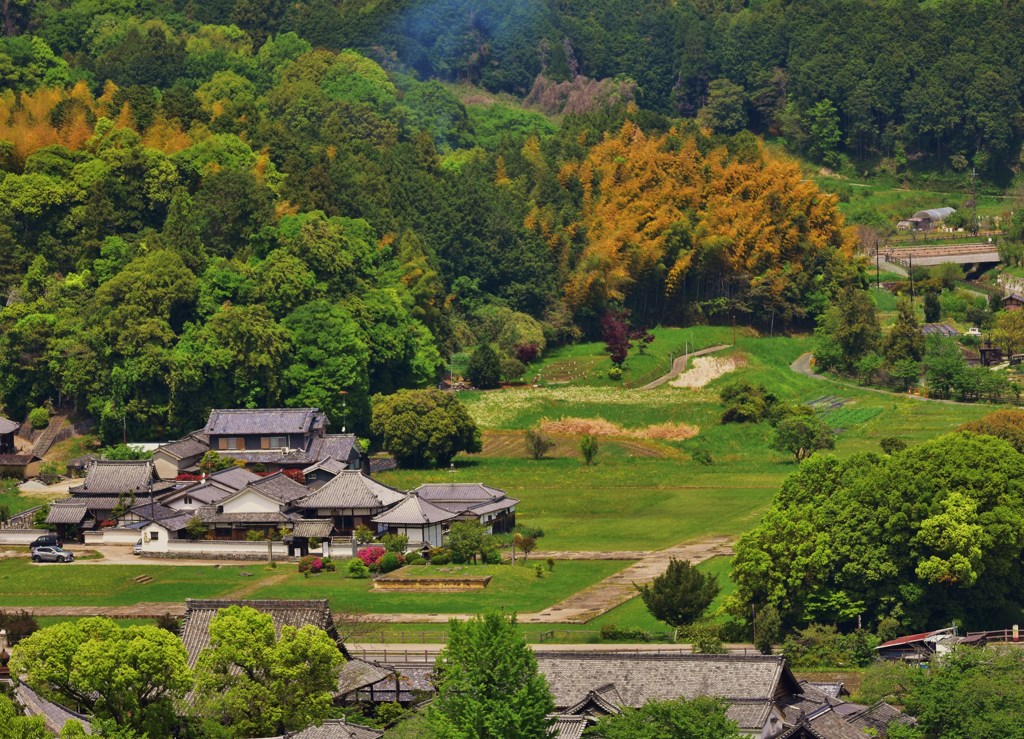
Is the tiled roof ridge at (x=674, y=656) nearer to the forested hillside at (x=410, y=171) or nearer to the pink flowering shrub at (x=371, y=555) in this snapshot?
the pink flowering shrub at (x=371, y=555)

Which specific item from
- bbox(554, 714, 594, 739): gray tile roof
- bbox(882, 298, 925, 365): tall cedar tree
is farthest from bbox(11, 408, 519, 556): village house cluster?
bbox(554, 714, 594, 739): gray tile roof

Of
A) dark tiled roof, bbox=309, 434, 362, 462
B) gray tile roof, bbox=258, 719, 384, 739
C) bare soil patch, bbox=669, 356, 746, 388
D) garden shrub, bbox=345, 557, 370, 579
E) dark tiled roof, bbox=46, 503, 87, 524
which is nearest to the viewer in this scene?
gray tile roof, bbox=258, 719, 384, 739

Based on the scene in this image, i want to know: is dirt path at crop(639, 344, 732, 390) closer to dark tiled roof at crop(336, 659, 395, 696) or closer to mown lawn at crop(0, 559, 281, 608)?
mown lawn at crop(0, 559, 281, 608)

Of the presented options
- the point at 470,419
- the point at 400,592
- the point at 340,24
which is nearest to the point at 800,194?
the point at 470,419

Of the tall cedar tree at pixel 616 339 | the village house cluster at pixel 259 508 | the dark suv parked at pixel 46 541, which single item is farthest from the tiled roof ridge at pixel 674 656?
the tall cedar tree at pixel 616 339

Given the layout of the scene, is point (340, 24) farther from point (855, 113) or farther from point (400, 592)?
point (400, 592)

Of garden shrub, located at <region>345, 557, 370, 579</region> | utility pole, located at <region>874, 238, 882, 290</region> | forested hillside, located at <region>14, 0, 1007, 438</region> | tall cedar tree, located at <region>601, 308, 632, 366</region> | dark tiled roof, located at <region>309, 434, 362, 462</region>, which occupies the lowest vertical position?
garden shrub, located at <region>345, 557, 370, 579</region>

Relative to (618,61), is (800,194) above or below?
below
